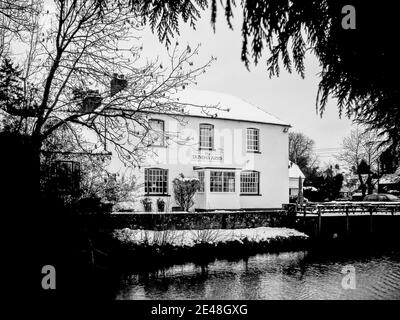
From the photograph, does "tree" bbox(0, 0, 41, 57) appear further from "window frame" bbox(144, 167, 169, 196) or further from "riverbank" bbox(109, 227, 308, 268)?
"window frame" bbox(144, 167, 169, 196)

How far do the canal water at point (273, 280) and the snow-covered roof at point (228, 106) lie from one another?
13.0m

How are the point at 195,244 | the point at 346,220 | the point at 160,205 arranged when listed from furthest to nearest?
the point at 160,205 < the point at 346,220 < the point at 195,244

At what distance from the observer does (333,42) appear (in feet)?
7.64

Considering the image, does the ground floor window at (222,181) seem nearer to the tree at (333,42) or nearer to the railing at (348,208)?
the railing at (348,208)

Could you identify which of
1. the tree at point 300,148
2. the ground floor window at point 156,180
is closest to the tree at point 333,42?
the ground floor window at point 156,180

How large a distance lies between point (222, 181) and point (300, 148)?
48.6 m

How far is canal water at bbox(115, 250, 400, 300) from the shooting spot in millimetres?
11297

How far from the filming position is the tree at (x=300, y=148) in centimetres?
7024

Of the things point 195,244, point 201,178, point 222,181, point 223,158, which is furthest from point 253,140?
point 195,244

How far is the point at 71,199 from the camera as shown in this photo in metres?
10.9

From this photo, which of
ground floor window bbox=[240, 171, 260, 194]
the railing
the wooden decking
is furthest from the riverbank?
ground floor window bbox=[240, 171, 260, 194]

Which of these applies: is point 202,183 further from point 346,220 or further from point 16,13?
point 16,13
